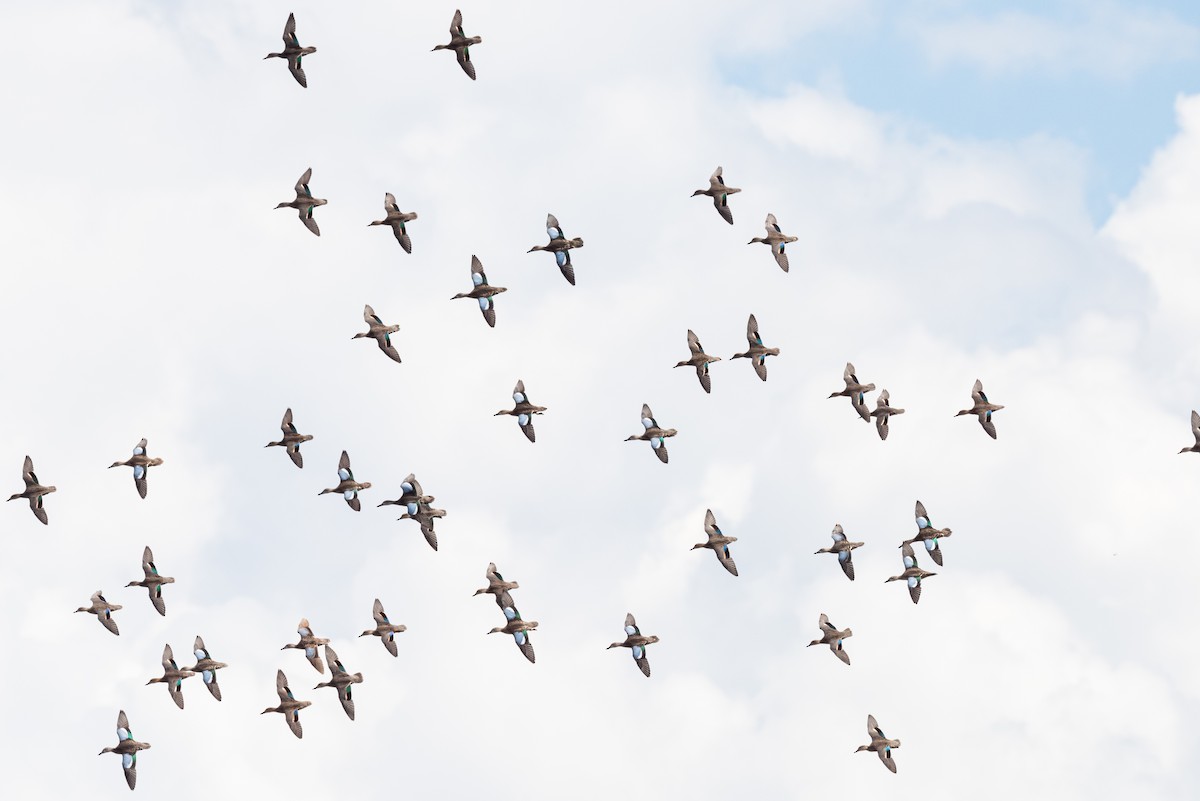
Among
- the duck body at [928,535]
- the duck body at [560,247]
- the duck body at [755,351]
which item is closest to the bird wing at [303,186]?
the duck body at [560,247]

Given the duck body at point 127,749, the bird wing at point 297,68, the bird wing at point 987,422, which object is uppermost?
the bird wing at point 297,68

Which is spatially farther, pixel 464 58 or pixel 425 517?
pixel 425 517

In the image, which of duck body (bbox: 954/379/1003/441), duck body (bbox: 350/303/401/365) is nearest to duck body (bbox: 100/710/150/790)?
duck body (bbox: 350/303/401/365)

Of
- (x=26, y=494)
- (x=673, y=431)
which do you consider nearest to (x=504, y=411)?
(x=673, y=431)

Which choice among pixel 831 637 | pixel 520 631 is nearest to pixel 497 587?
pixel 520 631

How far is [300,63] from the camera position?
430ft

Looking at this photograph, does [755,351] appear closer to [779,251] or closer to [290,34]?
[779,251]

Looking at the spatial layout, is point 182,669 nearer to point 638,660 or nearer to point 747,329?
point 638,660

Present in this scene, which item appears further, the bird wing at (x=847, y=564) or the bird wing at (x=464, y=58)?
the bird wing at (x=847, y=564)

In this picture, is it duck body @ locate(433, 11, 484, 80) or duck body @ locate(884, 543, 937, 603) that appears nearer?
duck body @ locate(433, 11, 484, 80)

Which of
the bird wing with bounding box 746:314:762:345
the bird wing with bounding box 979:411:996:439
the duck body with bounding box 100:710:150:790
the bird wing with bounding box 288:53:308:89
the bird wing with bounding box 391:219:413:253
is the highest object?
the bird wing with bounding box 288:53:308:89

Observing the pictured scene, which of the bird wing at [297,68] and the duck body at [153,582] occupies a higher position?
the bird wing at [297,68]

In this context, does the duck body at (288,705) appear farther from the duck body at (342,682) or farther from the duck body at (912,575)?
the duck body at (912,575)

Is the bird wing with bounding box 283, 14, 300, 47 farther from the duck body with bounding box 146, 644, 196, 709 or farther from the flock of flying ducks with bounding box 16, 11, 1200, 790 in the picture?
the duck body with bounding box 146, 644, 196, 709
